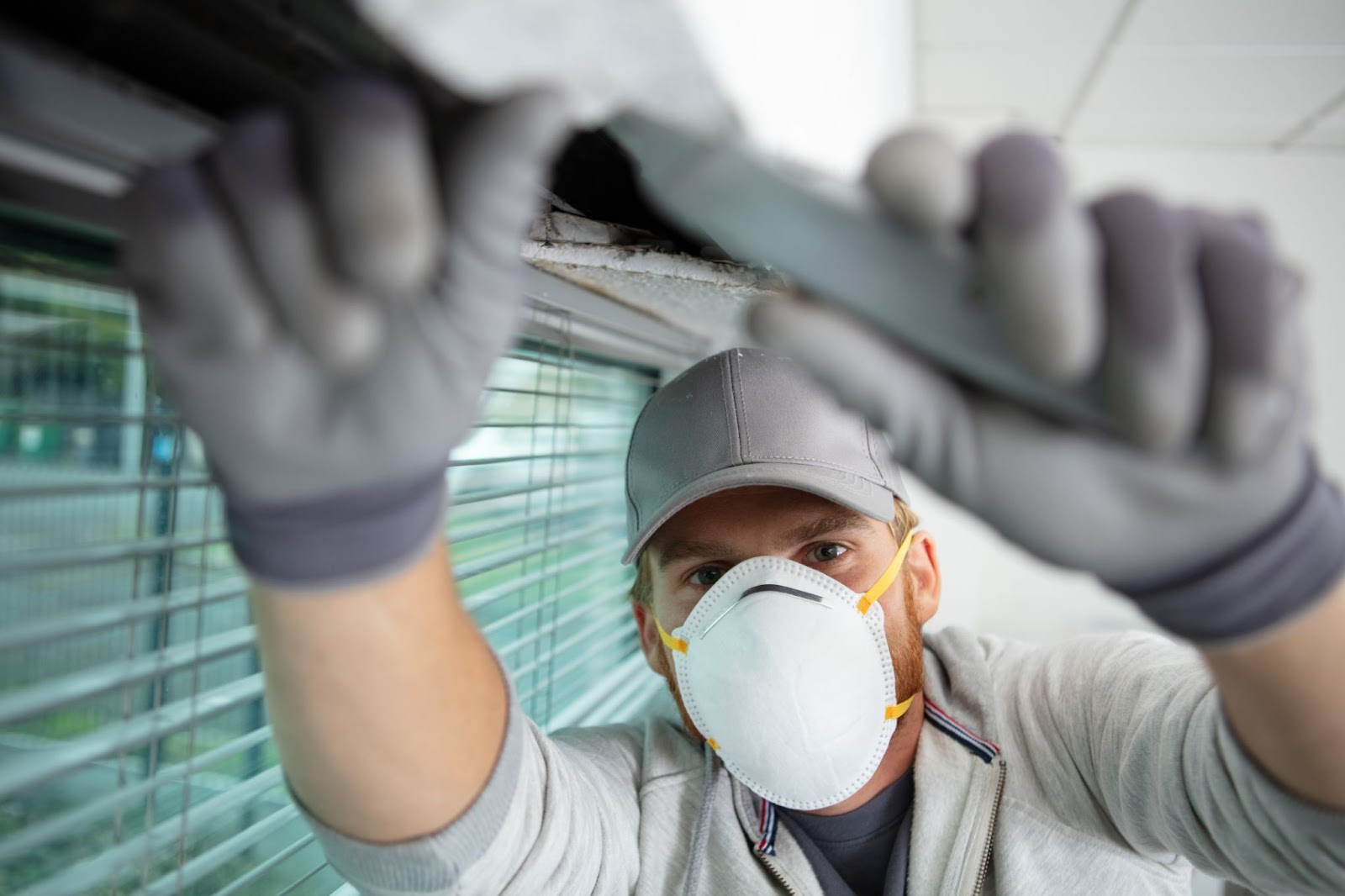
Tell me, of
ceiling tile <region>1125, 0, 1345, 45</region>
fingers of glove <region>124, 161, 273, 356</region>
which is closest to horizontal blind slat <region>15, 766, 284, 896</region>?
fingers of glove <region>124, 161, 273, 356</region>

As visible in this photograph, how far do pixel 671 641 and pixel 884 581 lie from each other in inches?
12.0

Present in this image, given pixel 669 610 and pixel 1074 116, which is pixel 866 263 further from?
pixel 1074 116

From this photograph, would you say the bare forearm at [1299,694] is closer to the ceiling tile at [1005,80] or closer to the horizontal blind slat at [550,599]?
the horizontal blind slat at [550,599]

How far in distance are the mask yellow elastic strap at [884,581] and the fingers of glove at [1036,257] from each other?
64 centimetres

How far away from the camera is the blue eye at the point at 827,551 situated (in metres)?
1.07

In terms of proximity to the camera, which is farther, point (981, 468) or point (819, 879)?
point (819, 879)

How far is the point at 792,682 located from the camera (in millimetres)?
933

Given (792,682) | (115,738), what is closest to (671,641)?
(792,682)

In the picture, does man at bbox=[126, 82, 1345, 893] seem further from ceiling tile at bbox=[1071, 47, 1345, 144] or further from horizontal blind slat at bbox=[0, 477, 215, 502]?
ceiling tile at bbox=[1071, 47, 1345, 144]

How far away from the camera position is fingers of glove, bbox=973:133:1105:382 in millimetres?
399

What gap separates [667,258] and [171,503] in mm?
513

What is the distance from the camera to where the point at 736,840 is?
42.5 inches

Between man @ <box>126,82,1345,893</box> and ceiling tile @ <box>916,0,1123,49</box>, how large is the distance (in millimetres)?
2168

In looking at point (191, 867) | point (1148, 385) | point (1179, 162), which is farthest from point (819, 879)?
point (1179, 162)
